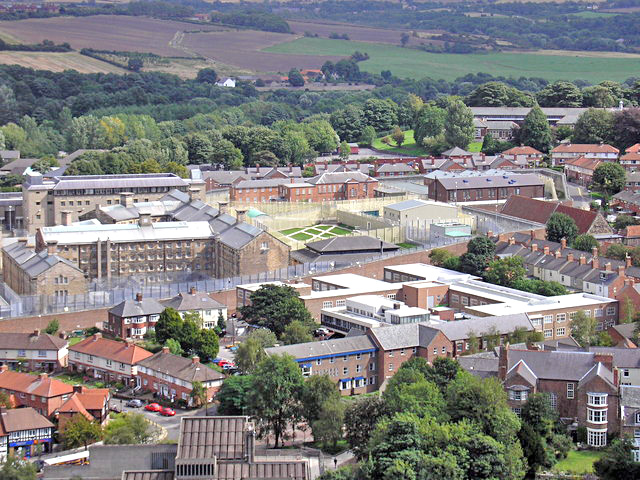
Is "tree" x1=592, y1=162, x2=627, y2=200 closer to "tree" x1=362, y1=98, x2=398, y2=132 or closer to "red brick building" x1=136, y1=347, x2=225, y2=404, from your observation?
"tree" x1=362, y1=98, x2=398, y2=132

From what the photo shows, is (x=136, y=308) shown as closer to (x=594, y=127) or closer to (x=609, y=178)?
(x=609, y=178)

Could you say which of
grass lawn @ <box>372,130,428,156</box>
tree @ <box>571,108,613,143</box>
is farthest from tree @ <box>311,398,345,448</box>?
Result: grass lawn @ <box>372,130,428,156</box>

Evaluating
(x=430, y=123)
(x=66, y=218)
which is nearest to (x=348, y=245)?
(x=66, y=218)

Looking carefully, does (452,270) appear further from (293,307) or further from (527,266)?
(293,307)

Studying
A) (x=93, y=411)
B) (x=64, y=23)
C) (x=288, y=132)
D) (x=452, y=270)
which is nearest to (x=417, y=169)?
(x=288, y=132)

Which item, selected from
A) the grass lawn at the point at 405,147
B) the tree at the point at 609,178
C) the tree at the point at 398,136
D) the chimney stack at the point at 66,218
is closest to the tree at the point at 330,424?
the chimney stack at the point at 66,218

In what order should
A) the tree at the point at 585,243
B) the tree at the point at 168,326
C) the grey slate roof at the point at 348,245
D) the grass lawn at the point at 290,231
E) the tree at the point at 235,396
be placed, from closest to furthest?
the tree at the point at 235,396
the tree at the point at 168,326
the tree at the point at 585,243
the grey slate roof at the point at 348,245
the grass lawn at the point at 290,231

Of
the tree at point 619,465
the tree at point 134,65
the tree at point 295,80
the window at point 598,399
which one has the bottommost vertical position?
the tree at point 295,80

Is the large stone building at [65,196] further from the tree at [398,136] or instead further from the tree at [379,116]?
the tree at [379,116]
